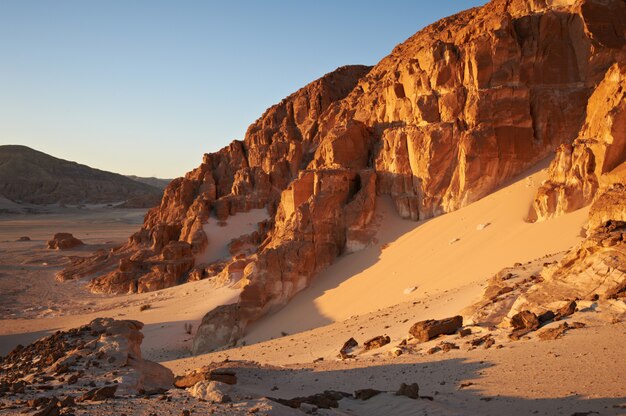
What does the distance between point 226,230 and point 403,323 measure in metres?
23.6

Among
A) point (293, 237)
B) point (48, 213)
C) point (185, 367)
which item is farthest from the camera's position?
point (48, 213)

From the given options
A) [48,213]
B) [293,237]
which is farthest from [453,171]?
[48,213]

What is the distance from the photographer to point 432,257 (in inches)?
825

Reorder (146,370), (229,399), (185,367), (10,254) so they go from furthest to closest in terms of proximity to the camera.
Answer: (10,254)
(185,367)
(146,370)
(229,399)

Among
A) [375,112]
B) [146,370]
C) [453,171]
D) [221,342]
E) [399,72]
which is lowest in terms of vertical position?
[221,342]

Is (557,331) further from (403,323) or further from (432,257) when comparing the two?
Result: (432,257)

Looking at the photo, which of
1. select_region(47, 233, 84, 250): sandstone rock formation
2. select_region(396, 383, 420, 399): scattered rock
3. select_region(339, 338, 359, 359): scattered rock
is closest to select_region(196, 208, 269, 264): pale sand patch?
select_region(339, 338, 359, 359): scattered rock

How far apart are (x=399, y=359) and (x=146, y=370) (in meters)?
5.02

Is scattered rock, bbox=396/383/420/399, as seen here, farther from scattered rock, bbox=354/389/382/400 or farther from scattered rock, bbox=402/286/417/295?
scattered rock, bbox=402/286/417/295

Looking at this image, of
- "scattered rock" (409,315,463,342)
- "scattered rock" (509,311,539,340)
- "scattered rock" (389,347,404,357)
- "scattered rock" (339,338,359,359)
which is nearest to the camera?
"scattered rock" (509,311,539,340)

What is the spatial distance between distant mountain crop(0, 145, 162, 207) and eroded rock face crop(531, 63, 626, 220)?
320 ft

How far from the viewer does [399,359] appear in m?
11.3

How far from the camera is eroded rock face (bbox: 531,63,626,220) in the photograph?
17.8 m

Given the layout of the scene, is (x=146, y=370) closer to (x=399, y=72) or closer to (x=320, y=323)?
(x=320, y=323)
